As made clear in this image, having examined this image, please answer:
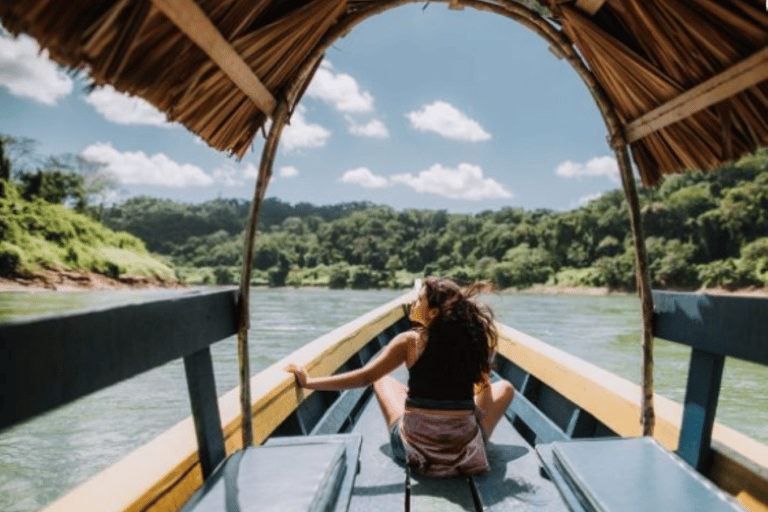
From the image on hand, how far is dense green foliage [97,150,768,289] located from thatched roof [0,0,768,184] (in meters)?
42.3

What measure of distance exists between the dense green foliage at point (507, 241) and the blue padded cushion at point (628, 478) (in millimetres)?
42912

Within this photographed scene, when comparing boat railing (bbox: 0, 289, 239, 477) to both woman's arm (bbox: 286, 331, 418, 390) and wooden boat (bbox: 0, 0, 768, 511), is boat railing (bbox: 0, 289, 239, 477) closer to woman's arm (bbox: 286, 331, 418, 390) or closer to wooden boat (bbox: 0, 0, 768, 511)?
wooden boat (bbox: 0, 0, 768, 511)

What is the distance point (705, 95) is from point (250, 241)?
5.43ft

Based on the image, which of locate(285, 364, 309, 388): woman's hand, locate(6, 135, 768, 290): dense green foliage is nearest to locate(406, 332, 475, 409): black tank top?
locate(285, 364, 309, 388): woman's hand

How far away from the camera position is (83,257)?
4909 cm

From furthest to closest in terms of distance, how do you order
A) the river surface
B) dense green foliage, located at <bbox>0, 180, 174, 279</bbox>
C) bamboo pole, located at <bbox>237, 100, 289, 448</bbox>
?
dense green foliage, located at <bbox>0, 180, 174, 279</bbox> → the river surface → bamboo pole, located at <bbox>237, 100, 289, 448</bbox>

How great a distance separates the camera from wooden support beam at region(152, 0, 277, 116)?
130 centimetres

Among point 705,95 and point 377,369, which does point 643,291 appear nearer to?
point 705,95

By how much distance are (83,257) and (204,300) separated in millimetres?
54838

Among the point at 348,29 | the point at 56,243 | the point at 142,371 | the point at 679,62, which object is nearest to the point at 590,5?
the point at 679,62

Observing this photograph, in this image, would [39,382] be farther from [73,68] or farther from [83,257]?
[83,257]

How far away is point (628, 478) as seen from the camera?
1.44 m

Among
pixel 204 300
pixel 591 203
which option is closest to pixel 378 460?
pixel 204 300

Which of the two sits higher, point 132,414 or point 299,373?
point 299,373
